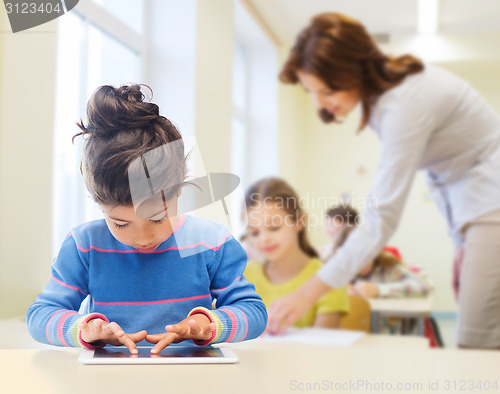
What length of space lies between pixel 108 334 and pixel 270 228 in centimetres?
17

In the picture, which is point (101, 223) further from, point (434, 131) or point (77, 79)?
point (434, 131)

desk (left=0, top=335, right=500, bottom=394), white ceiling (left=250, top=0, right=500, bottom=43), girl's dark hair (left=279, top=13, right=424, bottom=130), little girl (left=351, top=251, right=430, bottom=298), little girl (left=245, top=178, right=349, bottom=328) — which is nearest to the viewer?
desk (left=0, top=335, right=500, bottom=394)

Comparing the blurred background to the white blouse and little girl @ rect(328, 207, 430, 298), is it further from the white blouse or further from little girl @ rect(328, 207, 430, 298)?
little girl @ rect(328, 207, 430, 298)

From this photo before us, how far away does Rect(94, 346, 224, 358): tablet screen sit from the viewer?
0.26m

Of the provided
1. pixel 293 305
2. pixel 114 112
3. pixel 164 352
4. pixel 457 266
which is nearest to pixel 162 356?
pixel 164 352

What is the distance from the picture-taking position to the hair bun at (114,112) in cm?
24

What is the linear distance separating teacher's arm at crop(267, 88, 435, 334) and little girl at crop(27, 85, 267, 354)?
0.43 m

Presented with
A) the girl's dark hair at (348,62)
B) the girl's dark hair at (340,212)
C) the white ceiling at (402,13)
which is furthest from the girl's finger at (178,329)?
the white ceiling at (402,13)

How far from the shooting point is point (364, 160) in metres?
3.44

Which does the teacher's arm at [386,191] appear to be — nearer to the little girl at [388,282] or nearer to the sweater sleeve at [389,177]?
the sweater sleeve at [389,177]

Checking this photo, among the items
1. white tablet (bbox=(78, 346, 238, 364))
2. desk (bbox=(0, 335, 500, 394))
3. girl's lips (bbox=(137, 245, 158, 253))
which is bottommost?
desk (bbox=(0, 335, 500, 394))

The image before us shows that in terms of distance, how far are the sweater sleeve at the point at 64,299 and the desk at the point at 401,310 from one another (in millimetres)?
1487

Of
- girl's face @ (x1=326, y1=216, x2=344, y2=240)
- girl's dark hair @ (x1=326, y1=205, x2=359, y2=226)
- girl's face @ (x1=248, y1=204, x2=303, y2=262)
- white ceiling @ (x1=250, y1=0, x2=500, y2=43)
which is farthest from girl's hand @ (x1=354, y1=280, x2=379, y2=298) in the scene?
girl's face @ (x1=248, y1=204, x2=303, y2=262)

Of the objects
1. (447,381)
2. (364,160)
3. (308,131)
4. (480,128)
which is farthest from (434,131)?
(364,160)
